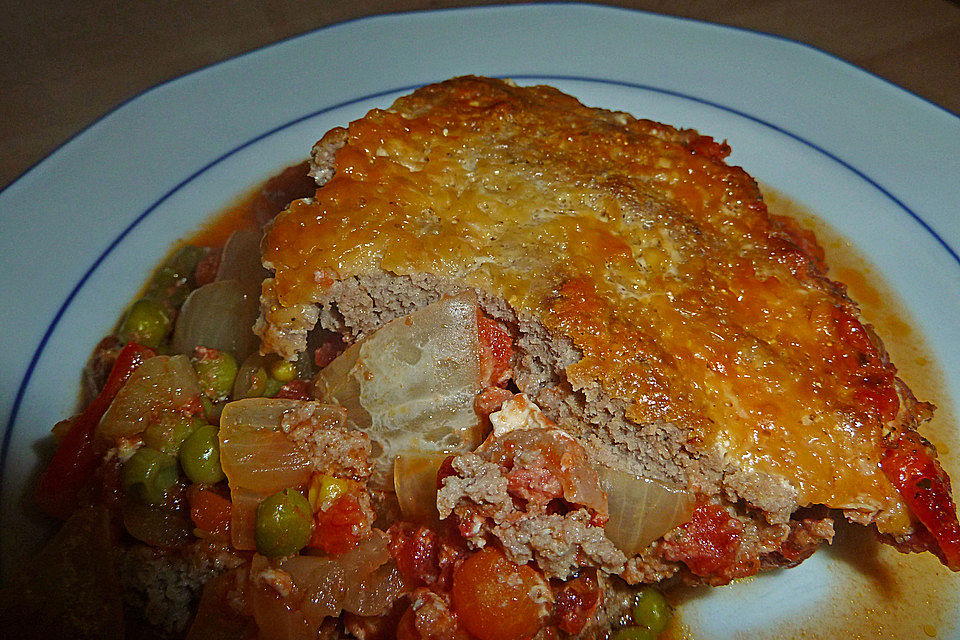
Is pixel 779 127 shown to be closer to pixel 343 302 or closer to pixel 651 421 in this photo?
pixel 651 421

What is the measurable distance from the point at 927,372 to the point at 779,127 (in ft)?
7.96

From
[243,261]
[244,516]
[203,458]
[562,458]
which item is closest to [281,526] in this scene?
[244,516]

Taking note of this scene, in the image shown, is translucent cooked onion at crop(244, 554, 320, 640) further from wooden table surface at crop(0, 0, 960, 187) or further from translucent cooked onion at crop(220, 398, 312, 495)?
wooden table surface at crop(0, 0, 960, 187)

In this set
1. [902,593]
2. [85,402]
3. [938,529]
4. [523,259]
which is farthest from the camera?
[85,402]

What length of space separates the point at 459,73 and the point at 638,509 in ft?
15.0

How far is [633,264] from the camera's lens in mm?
3834

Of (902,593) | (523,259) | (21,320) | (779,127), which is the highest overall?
(779,127)

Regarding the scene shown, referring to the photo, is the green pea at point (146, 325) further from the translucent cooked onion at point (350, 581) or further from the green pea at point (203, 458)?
the translucent cooked onion at point (350, 581)

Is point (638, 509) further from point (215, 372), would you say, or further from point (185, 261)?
point (185, 261)

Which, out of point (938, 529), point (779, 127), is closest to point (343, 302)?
point (938, 529)

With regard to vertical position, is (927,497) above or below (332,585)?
below

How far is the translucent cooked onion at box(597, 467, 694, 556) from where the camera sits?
3.52 meters

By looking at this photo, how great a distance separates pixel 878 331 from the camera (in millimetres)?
5207

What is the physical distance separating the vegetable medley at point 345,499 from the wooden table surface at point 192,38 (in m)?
4.05
